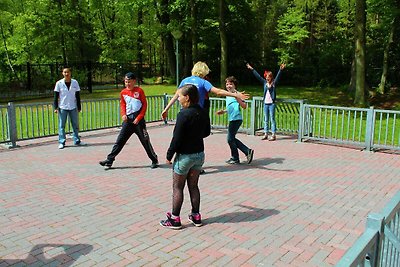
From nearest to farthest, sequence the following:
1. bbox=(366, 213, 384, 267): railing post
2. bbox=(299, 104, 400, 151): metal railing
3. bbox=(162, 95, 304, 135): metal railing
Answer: bbox=(366, 213, 384, 267): railing post → bbox=(299, 104, 400, 151): metal railing → bbox=(162, 95, 304, 135): metal railing

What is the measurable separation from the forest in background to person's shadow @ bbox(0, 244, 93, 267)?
16.5 m

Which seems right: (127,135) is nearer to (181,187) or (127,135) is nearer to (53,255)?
(181,187)

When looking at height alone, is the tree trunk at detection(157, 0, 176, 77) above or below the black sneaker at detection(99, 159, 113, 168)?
above

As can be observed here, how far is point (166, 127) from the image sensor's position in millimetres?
13555

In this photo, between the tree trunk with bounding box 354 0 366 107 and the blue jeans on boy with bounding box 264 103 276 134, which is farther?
the tree trunk with bounding box 354 0 366 107

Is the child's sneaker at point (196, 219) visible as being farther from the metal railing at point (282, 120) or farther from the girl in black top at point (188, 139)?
the metal railing at point (282, 120)

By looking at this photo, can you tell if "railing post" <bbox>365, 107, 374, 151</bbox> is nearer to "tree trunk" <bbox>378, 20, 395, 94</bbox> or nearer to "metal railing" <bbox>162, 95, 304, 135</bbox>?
"metal railing" <bbox>162, 95, 304, 135</bbox>

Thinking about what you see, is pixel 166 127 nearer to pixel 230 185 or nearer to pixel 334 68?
pixel 230 185

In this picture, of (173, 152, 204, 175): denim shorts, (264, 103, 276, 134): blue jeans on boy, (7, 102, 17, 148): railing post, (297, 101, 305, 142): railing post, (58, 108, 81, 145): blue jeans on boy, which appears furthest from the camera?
(264, 103, 276, 134): blue jeans on boy

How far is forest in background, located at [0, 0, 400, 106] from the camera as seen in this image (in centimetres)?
2541

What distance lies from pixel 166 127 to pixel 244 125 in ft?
8.82

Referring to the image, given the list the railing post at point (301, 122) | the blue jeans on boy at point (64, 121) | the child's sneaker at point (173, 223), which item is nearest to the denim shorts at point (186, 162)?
the child's sneaker at point (173, 223)

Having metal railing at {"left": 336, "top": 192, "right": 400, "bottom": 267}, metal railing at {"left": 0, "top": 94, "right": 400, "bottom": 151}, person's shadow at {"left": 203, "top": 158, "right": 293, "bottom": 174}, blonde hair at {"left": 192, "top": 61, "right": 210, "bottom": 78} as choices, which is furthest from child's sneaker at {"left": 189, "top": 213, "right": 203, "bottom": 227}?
metal railing at {"left": 0, "top": 94, "right": 400, "bottom": 151}

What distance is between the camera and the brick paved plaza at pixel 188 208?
4.24m
